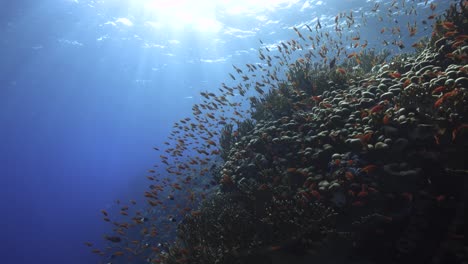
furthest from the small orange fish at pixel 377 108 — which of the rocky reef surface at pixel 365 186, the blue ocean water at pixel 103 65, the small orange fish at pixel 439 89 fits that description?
the blue ocean water at pixel 103 65

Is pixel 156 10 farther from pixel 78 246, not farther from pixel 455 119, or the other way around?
pixel 78 246

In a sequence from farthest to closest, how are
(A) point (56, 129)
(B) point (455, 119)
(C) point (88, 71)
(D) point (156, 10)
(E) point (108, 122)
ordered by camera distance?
(E) point (108, 122)
(A) point (56, 129)
(C) point (88, 71)
(D) point (156, 10)
(B) point (455, 119)

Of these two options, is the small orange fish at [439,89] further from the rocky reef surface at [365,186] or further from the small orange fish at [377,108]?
the small orange fish at [377,108]

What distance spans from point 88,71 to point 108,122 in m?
48.3

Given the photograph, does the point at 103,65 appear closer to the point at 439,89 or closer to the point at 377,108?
the point at 377,108

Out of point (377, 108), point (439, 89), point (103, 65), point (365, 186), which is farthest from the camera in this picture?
point (103, 65)

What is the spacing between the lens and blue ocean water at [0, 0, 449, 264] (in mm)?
28359

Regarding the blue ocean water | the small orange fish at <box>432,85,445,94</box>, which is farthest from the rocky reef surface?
the blue ocean water

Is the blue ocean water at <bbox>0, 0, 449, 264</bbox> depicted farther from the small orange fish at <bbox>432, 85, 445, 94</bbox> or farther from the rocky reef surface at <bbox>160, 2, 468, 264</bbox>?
the rocky reef surface at <bbox>160, 2, 468, 264</bbox>

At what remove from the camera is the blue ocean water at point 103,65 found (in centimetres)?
2836

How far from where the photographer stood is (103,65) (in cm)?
4566

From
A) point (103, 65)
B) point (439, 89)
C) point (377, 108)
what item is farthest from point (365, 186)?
point (103, 65)

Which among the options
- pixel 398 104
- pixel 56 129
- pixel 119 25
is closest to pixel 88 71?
pixel 119 25

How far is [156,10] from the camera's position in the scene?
28.4 meters
